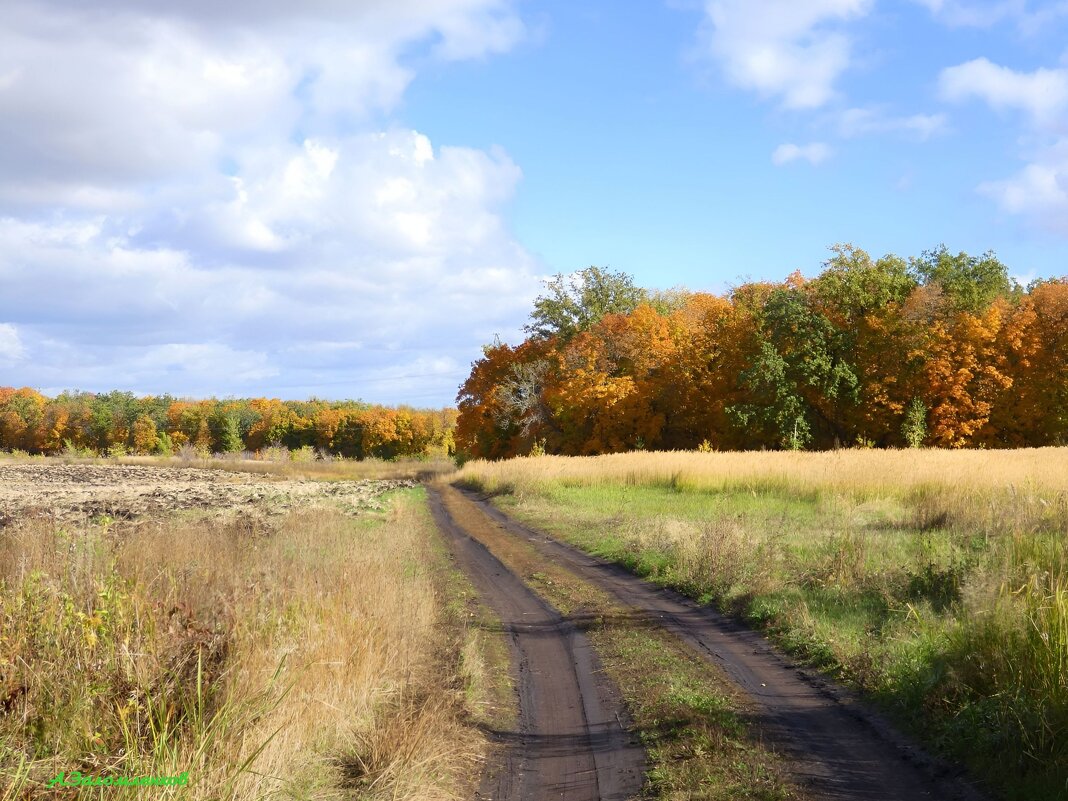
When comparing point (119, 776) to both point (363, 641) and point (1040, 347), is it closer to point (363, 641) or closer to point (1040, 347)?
point (363, 641)

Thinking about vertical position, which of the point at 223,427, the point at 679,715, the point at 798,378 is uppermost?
the point at 798,378

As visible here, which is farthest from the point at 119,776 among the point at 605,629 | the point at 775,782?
the point at 605,629

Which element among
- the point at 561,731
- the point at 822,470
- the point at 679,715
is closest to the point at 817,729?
the point at 679,715

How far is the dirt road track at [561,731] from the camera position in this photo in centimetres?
573

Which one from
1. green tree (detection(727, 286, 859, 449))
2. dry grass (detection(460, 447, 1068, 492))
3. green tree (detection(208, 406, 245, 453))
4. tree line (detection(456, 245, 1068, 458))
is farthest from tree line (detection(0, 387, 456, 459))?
dry grass (detection(460, 447, 1068, 492))

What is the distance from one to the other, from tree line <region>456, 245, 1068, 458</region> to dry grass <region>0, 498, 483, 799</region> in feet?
116

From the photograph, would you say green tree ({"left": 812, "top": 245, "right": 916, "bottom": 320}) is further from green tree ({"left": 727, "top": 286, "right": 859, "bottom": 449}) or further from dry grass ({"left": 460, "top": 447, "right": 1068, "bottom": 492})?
dry grass ({"left": 460, "top": 447, "right": 1068, "bottom": 492})

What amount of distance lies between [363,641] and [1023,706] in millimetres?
5411

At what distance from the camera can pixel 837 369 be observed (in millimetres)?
45875

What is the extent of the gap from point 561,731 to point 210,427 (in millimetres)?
134133

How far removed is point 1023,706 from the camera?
18.4ft
